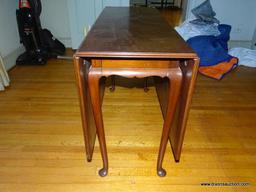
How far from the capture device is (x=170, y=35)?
1.16 meters

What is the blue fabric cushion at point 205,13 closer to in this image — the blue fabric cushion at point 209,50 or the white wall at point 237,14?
the blue fabric cushion at point 209,50

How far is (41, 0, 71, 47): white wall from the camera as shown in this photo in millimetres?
3195

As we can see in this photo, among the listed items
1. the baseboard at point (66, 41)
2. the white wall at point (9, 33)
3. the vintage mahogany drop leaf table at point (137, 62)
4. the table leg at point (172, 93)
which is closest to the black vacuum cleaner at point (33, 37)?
the white wall at point (9, 33)

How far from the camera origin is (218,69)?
8.88 ft

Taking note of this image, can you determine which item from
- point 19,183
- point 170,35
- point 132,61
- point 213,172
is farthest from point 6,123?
point 213,172

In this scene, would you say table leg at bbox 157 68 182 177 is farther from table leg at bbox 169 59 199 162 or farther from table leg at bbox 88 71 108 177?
table leg at bbox 88 71 108 177

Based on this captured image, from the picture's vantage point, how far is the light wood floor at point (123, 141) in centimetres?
125

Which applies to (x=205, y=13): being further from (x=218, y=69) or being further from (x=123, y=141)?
(x=123, y=141)

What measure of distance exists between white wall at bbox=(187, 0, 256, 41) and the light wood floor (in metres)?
1.62

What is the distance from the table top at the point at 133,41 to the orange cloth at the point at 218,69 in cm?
148

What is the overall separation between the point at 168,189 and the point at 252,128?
1.04 metres

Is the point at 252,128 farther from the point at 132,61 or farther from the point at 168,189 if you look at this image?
the point at 132,61

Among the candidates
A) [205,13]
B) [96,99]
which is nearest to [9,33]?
[96,99]

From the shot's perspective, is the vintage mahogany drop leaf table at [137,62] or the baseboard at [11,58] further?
the baseboard at [11,58]
